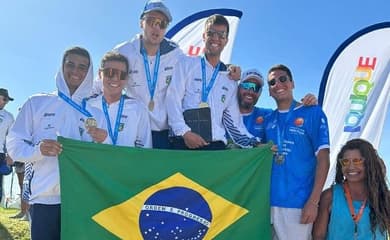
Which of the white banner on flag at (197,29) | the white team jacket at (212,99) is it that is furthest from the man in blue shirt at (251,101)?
the white banner on flag at (197,29)

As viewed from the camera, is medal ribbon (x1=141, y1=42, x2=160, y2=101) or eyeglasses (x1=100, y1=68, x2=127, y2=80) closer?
eyeglasses (x1=100, y1=68, x2=127, y2=80)

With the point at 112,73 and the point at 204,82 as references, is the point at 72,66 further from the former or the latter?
the point at 204,82

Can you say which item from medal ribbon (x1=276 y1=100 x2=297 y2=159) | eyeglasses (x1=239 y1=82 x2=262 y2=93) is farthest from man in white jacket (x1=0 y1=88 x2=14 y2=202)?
medal ribbon (x1=276 y1=100 x2=297 y2=159)

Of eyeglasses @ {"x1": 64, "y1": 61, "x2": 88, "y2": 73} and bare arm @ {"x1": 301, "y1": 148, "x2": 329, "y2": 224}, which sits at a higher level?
eyeglasses @ {"x1": 64, "y1": 61, "x2": 88, "y2": 73}

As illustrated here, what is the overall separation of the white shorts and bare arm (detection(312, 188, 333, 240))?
2.6 inches

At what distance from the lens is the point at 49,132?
4316mm

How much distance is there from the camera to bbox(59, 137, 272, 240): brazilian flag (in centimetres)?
440

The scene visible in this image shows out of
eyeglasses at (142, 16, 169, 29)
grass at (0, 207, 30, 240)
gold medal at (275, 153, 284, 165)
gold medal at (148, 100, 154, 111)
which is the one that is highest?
eyeglasses at (142, 16, 169, 29)

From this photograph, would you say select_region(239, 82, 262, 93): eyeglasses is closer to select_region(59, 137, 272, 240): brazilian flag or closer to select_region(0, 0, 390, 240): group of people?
select_region(0, 0, 390, 240): group of people

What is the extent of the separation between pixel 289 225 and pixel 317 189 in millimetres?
480

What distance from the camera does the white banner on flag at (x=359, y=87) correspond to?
31.2ft

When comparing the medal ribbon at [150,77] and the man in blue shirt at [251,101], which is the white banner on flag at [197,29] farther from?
the medal ribbon at [150,77]

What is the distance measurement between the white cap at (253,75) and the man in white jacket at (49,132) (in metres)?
1.87

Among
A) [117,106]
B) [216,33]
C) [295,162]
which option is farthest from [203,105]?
[295,162]
